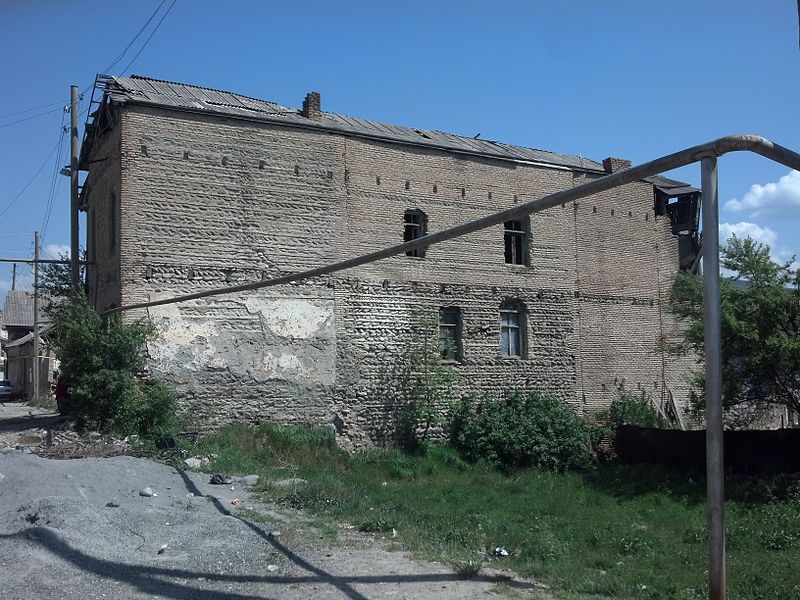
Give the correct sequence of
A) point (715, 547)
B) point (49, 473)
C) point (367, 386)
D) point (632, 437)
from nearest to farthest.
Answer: point (715, 547) < point (49, 473) < point (367, 386) < point (632, 437)

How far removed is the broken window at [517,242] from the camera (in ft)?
71.8

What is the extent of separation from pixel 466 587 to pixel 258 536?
262 centimetres

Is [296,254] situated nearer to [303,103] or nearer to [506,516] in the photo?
[303,103]

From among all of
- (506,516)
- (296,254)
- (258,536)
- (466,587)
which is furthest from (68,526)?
(296,254)

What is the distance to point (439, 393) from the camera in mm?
19672

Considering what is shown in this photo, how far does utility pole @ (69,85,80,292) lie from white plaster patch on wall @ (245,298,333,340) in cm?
476

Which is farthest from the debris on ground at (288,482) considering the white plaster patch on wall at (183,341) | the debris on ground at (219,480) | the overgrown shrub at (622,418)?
the overgrown shrub at (622,418)

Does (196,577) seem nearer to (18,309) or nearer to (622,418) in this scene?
(622,418)

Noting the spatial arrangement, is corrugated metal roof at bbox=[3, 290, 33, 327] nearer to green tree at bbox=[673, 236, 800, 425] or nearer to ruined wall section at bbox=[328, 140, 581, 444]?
ruined wall section at bbox=[328, 140, 581, 444]

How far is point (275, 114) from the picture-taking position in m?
18.9

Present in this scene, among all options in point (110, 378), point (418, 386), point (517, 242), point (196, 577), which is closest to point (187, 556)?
point (196, 577)

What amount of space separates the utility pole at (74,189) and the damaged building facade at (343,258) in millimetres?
560

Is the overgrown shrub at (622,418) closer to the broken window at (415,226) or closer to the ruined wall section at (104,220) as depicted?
the broken window at (415,226)

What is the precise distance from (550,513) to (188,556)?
28.1ft
